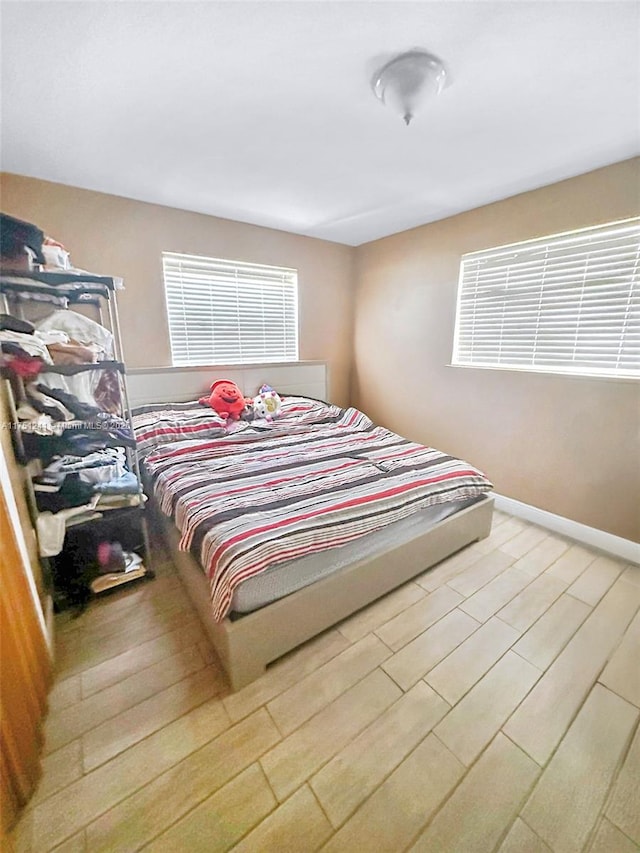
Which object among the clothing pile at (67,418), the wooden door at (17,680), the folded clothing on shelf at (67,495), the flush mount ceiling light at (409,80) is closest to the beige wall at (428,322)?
the clothing pile at (67,418)

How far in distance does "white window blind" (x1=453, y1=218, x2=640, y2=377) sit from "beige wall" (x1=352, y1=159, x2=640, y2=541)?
0.30ft

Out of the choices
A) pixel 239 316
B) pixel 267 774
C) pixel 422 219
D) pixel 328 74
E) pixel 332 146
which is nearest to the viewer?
pixel 267 774

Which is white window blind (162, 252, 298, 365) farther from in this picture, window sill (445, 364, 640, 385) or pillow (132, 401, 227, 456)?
window sill (445, 364, 640, 385)

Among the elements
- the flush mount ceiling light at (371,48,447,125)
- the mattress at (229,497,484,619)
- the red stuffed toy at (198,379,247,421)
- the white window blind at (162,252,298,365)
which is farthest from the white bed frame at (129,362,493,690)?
the flush mount ceiling light at (371,48,447,125)

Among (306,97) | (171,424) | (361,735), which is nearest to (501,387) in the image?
(306,97)

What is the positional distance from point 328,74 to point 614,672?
272cm

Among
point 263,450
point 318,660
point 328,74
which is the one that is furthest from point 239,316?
point 318,660

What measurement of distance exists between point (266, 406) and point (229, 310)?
1.00m

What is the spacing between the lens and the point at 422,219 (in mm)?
2824

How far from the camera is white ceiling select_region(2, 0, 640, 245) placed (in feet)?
3.47

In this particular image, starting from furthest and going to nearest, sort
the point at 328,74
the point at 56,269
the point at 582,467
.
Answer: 1. the point at 582,467
2. the point at 56,269
3. the point at 328,74

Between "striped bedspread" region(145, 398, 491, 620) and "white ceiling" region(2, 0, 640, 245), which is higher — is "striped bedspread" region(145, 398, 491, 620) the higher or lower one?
the lower one

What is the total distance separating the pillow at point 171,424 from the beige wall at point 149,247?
0.43m

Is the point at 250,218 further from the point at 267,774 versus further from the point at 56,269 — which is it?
the point at 267,774
